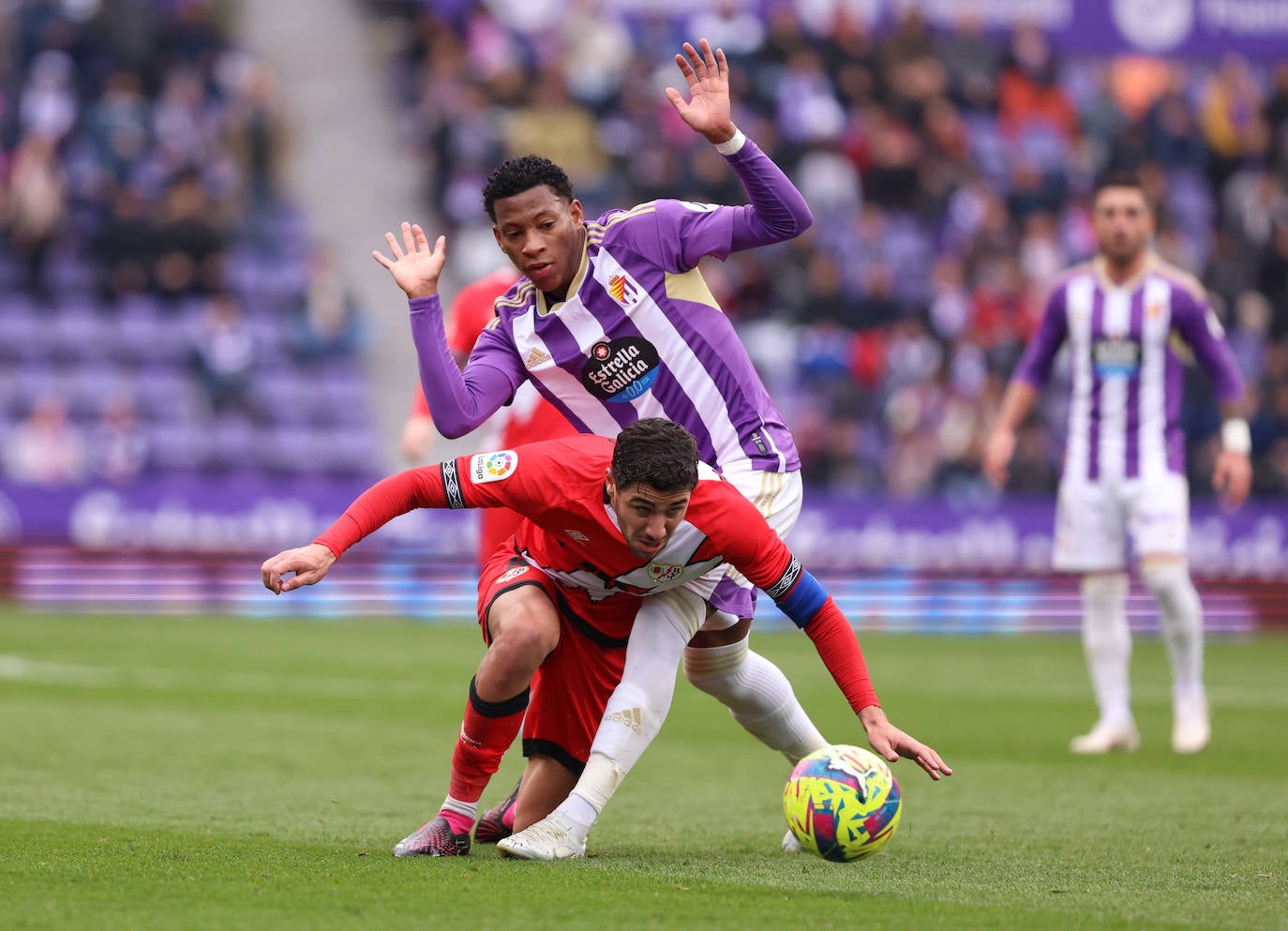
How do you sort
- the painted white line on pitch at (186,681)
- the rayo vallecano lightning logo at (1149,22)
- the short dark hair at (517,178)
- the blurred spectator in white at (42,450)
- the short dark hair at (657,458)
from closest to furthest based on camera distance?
the short dark hair at (657,458)
the short dark hair at (517,178)
the painted white line on pitch at (186,681)
the blurred spectator in white at (42,450)
the rayo vallecano lightning logo at (1149,22)

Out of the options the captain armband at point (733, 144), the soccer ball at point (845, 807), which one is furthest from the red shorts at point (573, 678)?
the captain armband at point (733, 144)

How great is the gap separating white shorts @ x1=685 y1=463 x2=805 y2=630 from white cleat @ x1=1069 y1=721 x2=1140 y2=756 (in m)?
3.36

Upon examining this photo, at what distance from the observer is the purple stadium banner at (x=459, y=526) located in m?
15.4

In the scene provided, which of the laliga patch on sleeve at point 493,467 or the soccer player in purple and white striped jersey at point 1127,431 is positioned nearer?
the laliga patch on sleeve at point 493,467

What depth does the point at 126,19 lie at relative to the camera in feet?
57.2

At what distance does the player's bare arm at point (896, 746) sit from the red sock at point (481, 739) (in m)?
1.06

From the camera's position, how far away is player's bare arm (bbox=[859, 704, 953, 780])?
458cm

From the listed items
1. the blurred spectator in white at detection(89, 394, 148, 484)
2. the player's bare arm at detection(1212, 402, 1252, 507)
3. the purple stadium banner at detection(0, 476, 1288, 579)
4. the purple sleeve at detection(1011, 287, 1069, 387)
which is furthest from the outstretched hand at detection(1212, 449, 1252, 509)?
the blurred spectator in white at detection(89, 394, 148, 484)

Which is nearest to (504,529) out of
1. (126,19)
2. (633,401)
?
(633,401)

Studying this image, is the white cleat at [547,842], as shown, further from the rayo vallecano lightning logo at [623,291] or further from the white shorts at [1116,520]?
the white shorts at [1116,520]

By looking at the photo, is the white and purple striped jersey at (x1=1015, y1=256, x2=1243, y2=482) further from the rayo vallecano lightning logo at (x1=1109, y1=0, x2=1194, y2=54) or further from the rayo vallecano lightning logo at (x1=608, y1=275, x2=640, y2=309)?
the rayo vallecano lightning logo at (x1=1109, y1=0, x2=1194, y2=54)

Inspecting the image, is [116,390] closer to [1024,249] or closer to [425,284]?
[1024,249]

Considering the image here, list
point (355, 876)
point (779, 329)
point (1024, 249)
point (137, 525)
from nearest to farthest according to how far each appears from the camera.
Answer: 1. point (355, 876)
2. point (137, 525)
3. point (779, 329)
4. point (1024, 249)

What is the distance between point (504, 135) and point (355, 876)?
14.6 m
